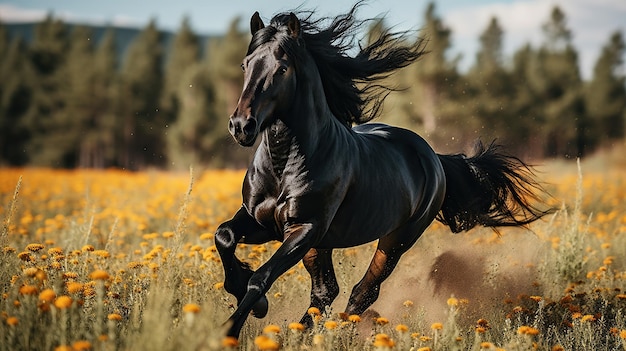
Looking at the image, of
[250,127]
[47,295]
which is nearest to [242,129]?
[250,127]

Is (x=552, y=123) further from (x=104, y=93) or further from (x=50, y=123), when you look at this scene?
(x=50, y=123)

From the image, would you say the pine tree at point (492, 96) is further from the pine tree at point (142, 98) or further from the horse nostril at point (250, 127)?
the horse nostril at point (250, 127)

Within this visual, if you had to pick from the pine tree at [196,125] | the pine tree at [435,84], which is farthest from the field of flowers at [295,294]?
the pine tree at [196,125]

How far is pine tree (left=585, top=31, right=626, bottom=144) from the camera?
51.1m

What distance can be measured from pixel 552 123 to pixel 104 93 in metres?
31.7

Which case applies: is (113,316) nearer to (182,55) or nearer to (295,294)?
(295,294)

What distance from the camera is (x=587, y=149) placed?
50.5 meters

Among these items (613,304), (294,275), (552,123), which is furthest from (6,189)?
(552,123)

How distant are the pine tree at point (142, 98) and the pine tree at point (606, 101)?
32251 mm

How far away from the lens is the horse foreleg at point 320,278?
5168 mm

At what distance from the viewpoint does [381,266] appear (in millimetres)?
5434

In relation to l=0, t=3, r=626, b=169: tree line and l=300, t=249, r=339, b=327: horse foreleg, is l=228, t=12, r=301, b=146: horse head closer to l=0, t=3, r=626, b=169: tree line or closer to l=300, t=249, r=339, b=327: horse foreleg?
l=300, t=249, r=339, b=327: horse foreleg

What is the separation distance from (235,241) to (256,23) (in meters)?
1.39

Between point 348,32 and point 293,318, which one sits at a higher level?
point 348,32
